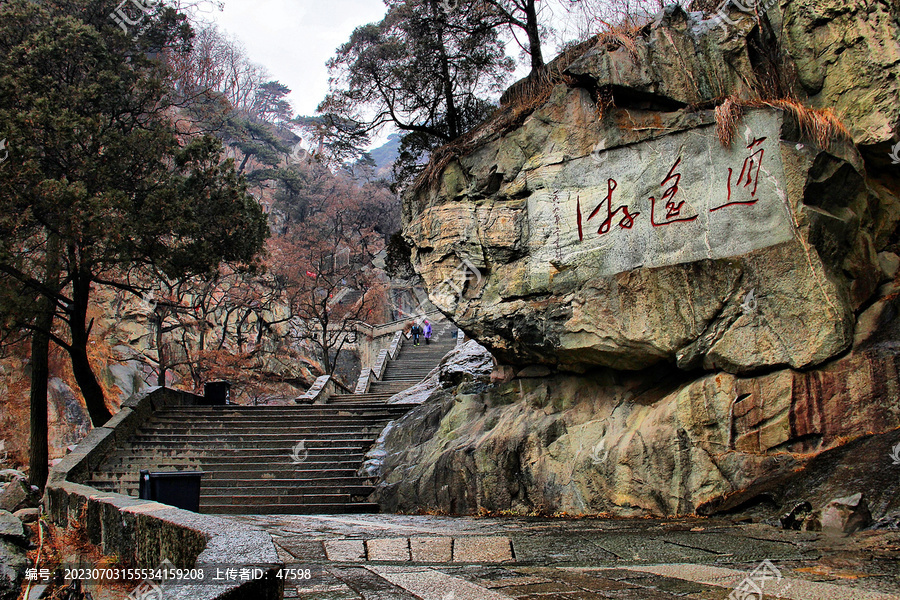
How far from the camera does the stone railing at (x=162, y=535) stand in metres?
2.32

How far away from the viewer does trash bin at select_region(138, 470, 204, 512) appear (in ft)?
22.3

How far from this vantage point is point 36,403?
12.8 meters

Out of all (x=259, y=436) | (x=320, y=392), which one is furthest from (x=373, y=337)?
(x=259, y=436)

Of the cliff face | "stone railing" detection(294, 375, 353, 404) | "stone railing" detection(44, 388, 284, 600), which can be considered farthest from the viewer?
"stone railing" detection(294, 375, 353, 404)

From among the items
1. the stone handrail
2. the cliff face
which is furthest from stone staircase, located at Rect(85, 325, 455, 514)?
the stone handrail

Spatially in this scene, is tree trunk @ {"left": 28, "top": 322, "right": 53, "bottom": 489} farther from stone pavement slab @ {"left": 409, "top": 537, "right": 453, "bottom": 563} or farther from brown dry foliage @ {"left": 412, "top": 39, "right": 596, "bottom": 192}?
stone pavement slab @ {"left": 409, "top": 537, "right": 453, "bottom": 563}

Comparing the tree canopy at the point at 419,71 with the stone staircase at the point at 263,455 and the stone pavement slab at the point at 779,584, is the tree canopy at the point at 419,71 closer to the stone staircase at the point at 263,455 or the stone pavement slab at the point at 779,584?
the stone staircase at the point at 263,455

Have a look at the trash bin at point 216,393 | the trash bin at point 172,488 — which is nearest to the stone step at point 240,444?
the trash bin at point 216,393

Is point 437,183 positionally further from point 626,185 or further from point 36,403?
point 36,403

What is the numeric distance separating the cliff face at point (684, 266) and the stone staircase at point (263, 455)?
168 centimetres

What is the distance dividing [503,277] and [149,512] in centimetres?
602

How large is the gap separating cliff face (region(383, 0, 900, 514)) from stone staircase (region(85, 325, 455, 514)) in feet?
5.50

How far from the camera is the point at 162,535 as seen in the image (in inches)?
161

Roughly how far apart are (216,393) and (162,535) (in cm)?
1121
